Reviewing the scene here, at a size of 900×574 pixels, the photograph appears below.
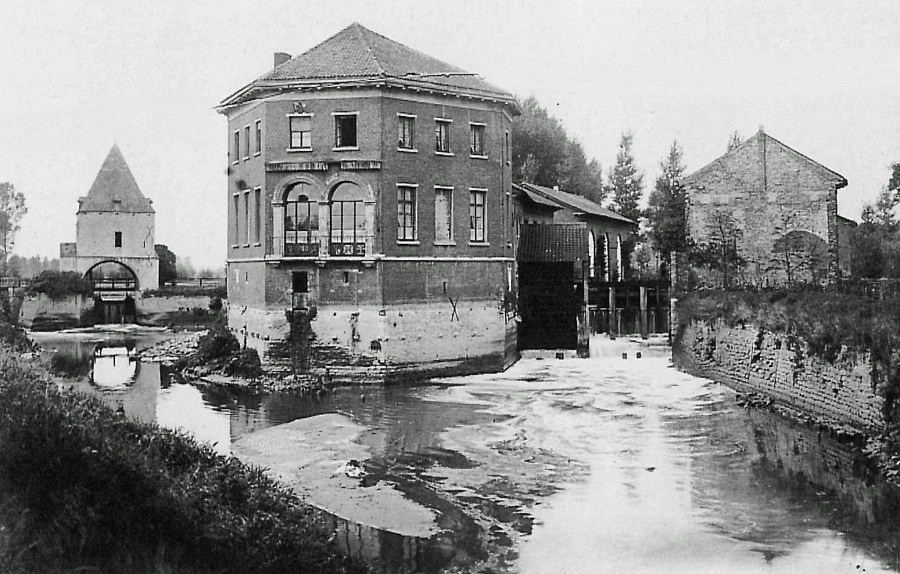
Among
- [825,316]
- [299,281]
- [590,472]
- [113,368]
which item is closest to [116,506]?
[590,472]

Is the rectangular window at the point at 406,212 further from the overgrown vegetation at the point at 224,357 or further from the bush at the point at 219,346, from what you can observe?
the bush at the point at 219,346

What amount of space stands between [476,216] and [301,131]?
693 centimetres

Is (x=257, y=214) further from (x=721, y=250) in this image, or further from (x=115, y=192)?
(x=115, y=192)

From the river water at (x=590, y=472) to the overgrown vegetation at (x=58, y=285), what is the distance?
25.4m

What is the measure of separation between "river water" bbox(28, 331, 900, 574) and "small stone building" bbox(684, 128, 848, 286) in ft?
24.0

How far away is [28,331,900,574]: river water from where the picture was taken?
13102 millimetres

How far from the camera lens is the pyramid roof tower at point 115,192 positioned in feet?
196

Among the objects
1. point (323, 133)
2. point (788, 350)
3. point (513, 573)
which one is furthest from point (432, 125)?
point (513, 573)

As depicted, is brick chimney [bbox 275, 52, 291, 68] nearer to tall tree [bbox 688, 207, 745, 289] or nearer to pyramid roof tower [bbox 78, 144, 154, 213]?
tall tree [bbox 688, 207, 745, 289]

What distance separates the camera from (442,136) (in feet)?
105

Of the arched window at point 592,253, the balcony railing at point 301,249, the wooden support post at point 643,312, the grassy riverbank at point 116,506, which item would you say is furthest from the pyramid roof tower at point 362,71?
the arched window at point 592,253

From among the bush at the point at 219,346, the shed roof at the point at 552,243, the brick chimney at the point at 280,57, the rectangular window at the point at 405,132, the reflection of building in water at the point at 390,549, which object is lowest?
the reflection of building in water at the point at 390,549

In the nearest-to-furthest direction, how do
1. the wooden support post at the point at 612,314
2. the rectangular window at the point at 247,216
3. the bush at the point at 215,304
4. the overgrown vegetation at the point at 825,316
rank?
the overgrown vegetation at the point at 825,316
the rectangular window at the point at 247,216
the wooden support post at the point at 612,314
the bush at the point at 215,304

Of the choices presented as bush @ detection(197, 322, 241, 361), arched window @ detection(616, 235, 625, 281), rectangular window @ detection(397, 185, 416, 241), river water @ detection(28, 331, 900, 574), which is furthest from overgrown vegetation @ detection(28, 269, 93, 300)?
arched window @ detection(616, 235, 625, 281)
